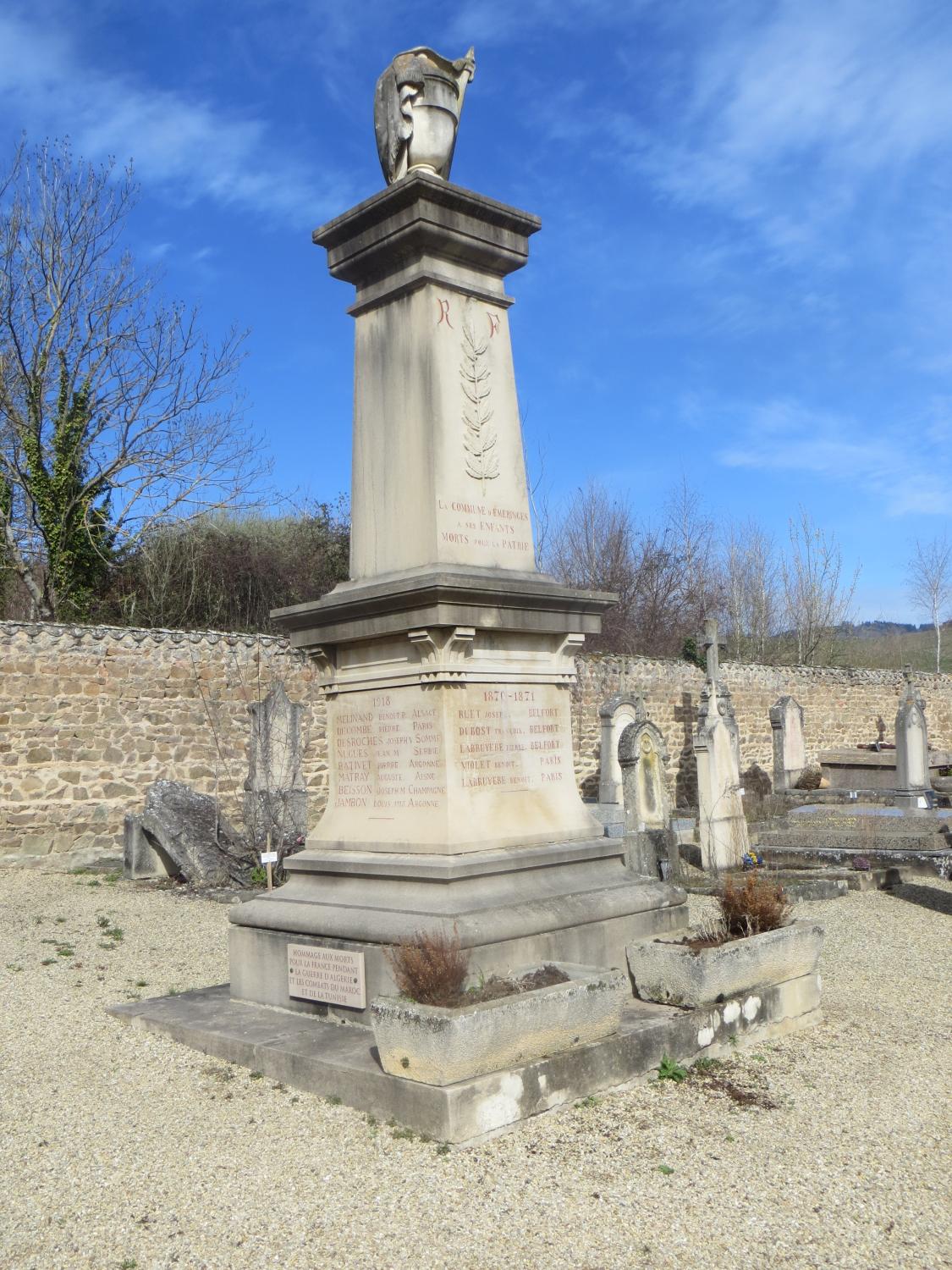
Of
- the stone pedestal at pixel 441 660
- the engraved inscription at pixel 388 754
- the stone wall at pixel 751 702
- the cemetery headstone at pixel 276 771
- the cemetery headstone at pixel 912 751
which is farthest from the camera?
the stone wall at pixel 751 702

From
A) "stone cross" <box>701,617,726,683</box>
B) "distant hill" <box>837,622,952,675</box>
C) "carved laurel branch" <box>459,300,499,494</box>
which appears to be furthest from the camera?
"distant hill" <box>837,622,952,675</box>

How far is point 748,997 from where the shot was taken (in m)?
5.12

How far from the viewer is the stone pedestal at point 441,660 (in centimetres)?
516

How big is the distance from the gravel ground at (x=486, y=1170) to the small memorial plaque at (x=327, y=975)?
0.51m

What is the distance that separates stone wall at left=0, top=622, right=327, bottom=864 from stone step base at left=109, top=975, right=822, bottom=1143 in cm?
760

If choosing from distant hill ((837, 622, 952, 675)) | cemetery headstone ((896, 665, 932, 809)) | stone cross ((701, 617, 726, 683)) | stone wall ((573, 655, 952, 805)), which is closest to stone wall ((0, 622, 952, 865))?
stone wall ((573, 655, 952, 805))

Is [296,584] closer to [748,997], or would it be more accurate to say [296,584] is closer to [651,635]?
[651,635]

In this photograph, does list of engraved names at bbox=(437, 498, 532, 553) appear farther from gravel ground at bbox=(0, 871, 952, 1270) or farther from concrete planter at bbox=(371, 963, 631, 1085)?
gravel ground at bbox=(0, 871, 952, 1270)

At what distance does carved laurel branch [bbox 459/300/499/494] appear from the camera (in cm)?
566

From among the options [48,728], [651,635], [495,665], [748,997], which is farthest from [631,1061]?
[651,635]

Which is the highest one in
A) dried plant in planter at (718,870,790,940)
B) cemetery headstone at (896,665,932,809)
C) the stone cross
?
the stone cross

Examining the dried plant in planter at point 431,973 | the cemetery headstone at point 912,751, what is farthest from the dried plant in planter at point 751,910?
the cemetery headstone at point 912,751

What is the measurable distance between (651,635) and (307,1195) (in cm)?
2613

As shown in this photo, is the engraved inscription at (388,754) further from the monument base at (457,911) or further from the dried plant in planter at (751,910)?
the dried plant in planter at (751,910)
